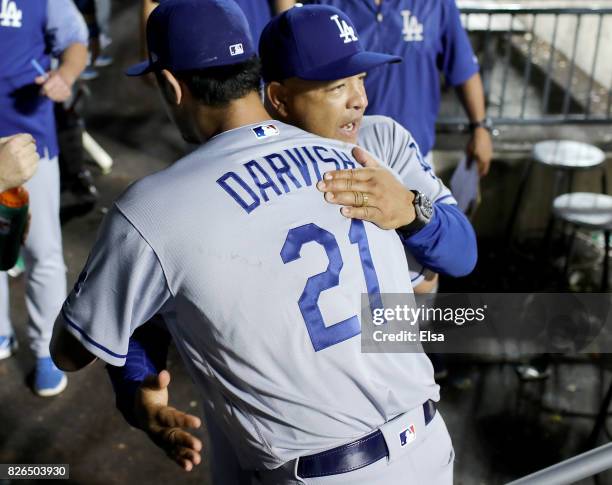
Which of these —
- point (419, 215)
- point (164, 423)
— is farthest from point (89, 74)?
point (164, 423)

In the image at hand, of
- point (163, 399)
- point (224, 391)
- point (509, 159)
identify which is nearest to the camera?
point (224, 391)

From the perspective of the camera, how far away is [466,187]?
14.4ft

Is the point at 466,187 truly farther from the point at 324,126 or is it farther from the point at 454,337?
the point at 324,126

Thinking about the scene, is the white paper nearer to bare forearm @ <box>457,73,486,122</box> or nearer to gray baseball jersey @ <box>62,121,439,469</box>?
bare forearm @ <box>457,73,486,122</box>

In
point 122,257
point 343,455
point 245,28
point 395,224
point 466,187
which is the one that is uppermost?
point 245,28

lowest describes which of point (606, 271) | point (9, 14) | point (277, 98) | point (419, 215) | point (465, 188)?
point (606, 271)

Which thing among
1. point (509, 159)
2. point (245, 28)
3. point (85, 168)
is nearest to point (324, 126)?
point (245, 28)

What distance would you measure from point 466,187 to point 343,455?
252 centimetres

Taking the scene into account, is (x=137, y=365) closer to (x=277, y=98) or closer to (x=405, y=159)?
(x=277, y=98)

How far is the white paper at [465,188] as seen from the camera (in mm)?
4363

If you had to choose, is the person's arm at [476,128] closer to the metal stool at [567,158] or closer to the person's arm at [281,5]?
the metal stool at [567,158]

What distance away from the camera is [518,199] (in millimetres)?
6008

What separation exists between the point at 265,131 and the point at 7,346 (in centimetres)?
329

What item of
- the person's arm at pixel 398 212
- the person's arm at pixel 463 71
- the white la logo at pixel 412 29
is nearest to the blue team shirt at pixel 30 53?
the white la logo at pixel 412 29
